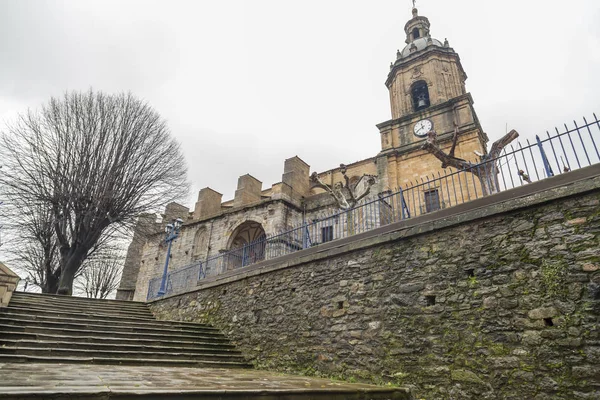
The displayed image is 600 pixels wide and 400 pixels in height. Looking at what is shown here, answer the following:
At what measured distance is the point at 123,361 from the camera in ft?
18.9

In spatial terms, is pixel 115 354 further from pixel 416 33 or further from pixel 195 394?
pixel 416 33

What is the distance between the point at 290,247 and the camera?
10.7 metres

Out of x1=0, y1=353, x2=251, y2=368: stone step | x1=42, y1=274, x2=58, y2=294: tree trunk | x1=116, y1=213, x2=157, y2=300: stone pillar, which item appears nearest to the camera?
x1=0, y1=353, x2=251, y2=368: stone step

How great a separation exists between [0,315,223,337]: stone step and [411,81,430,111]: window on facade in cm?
1615

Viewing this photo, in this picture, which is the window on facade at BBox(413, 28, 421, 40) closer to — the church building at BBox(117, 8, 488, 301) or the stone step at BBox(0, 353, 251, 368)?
the church building at BBox(117, 8, 488, 301)

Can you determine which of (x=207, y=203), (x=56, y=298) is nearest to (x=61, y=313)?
(x=56, y=298)

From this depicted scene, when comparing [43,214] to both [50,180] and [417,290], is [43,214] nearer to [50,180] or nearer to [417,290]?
[50,180]

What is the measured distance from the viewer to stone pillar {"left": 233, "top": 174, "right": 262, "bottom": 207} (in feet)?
69.2

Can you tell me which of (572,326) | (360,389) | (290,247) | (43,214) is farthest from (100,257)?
(572,326)

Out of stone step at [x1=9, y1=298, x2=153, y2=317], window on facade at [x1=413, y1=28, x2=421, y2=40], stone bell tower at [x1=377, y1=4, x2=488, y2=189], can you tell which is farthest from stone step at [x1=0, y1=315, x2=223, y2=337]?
window on facade at [x1=413, y1=28, x2=421, y2=40]

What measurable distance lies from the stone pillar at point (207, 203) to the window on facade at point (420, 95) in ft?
45.7

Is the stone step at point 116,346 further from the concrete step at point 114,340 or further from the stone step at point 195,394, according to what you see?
the stone step at point 195,394

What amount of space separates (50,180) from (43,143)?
1.44 metres

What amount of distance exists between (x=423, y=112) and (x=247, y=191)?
1111 centimetres
